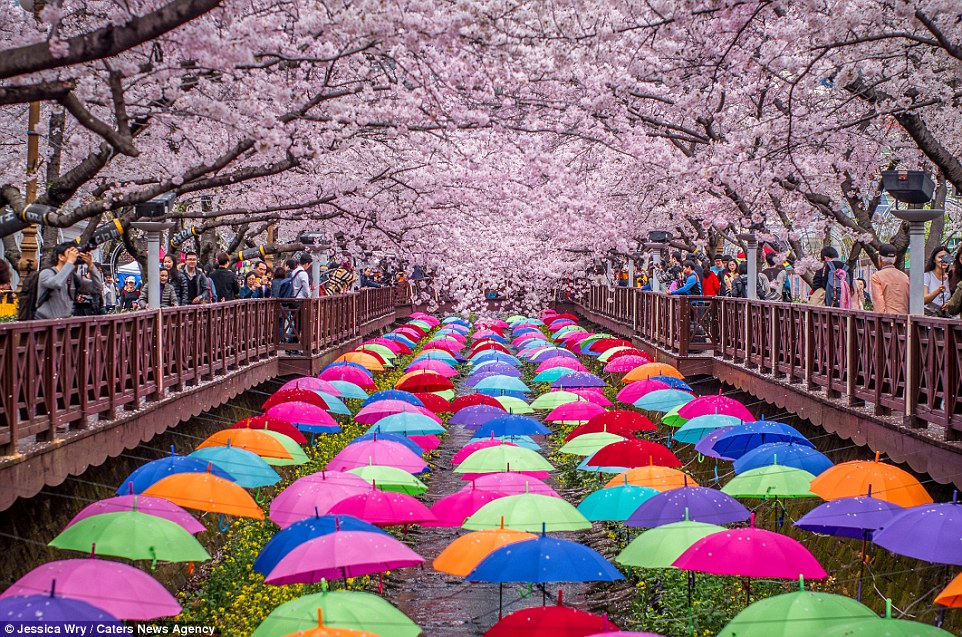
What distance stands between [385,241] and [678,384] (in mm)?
10393

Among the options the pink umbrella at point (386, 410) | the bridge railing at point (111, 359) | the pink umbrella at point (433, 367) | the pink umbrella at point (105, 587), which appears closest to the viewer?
the pink umbrella at point (105, 587)

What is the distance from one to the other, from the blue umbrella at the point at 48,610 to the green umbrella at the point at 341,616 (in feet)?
2.98

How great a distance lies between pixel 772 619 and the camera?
684 centimetres

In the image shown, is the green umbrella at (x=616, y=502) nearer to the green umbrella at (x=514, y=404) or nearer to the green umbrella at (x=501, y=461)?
the green umbrella at (x=501, y=461)

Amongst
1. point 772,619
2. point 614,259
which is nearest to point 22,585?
point 772,619

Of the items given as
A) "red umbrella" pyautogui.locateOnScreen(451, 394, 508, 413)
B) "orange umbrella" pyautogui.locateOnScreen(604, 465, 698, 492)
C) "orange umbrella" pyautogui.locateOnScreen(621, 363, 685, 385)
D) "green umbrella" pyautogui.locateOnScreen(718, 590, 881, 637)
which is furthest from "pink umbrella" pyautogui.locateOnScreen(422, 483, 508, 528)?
"orange umbrella" pyautogui.locateOnScreen(621, 363, 685, 385)

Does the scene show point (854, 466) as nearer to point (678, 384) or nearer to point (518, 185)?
point (678, 384)

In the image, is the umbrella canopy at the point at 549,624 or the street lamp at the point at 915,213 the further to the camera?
the street lamp at the point at 915,213

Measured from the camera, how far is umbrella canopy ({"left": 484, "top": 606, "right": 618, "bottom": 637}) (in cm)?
693

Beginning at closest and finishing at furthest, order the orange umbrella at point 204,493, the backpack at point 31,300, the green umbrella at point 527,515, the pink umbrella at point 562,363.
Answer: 1. the green umbrella at point 527,515
2. the orange umbrella at point 204,493
3. the backpack at point 31,300
4. the pink umbrella at point 562,363

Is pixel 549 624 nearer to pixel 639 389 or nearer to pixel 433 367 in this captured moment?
pixel 639 389

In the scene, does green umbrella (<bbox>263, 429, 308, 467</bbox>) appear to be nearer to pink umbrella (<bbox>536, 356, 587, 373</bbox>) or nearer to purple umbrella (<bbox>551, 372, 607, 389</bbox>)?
purple umbrella (<bbox>551, 372, 607, 389</bbox>)

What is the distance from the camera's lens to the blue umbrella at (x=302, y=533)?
29.2 feet

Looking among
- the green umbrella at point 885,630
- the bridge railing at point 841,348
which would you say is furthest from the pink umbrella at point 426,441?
the green umbrella at point 885,630
